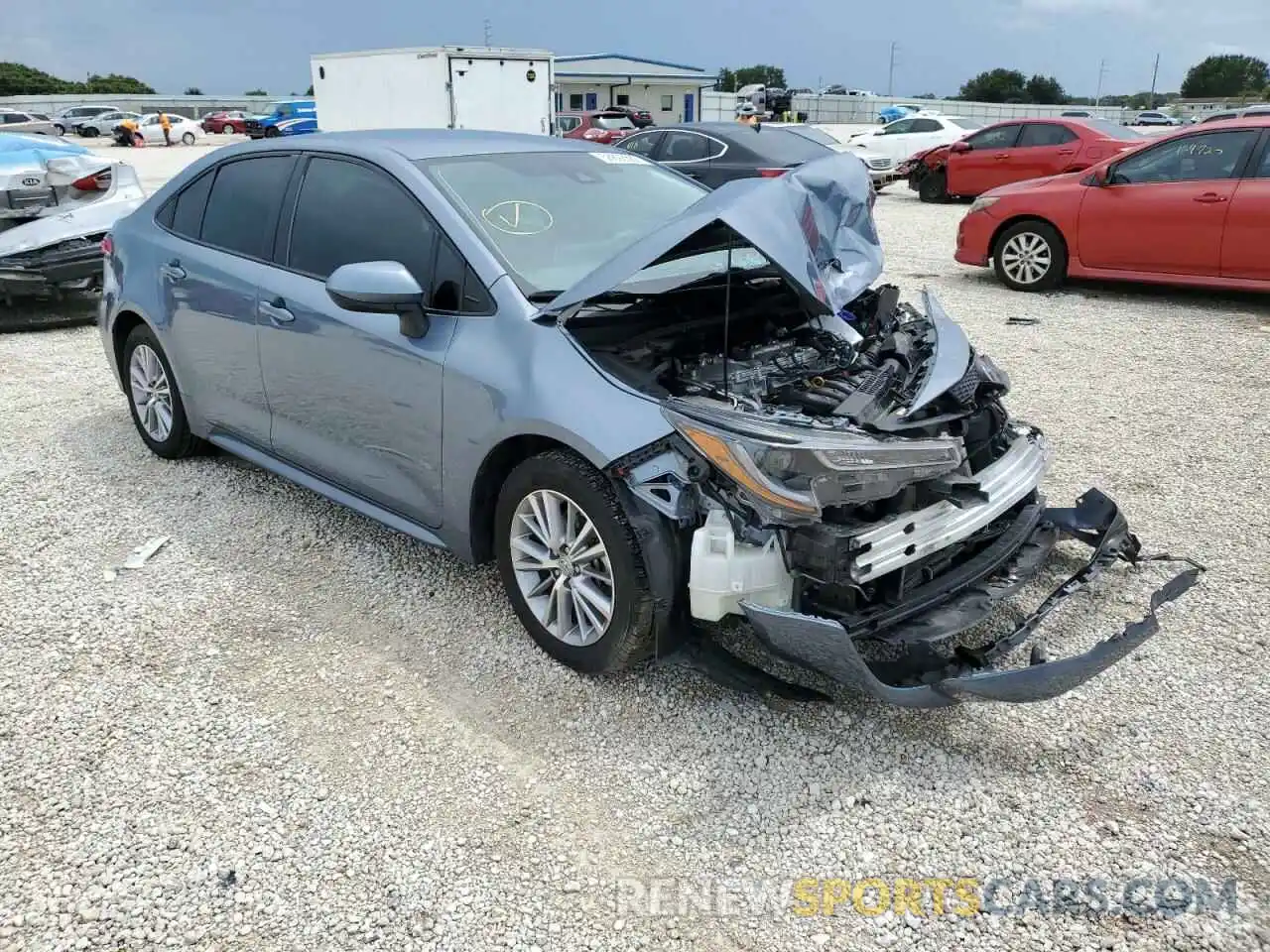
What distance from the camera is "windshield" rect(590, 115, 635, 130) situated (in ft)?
98.3

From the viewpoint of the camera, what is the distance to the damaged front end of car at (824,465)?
8.81ft

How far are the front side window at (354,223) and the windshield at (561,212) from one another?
0.18 metres

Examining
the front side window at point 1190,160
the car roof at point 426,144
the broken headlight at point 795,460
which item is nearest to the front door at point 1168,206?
the front side window at point 1190,160

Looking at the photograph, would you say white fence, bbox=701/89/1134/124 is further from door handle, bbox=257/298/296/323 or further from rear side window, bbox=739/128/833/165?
door handle, bbox=257/298/296/323

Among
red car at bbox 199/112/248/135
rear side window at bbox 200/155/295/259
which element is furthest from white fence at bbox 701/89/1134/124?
rear side window at bbox 200/155/295/259

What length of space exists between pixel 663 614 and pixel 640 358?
86 cm

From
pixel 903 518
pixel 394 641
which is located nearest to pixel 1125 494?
pixel 903 518

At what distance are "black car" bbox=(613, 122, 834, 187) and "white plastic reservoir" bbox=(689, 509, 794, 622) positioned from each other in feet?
35.0

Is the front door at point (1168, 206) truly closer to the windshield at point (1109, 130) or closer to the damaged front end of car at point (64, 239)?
the windshield at point (1109, 130)

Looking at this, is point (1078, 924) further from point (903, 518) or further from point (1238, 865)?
point (903, 518)

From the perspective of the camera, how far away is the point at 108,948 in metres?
2.27

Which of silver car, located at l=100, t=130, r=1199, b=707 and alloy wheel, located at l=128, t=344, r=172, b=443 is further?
alloy wheel, located at l=128, t=344, r=172, b=443

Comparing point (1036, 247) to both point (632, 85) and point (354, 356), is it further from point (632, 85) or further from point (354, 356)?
point (632, 85)

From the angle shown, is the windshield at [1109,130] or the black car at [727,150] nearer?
the black car at [727,150]
